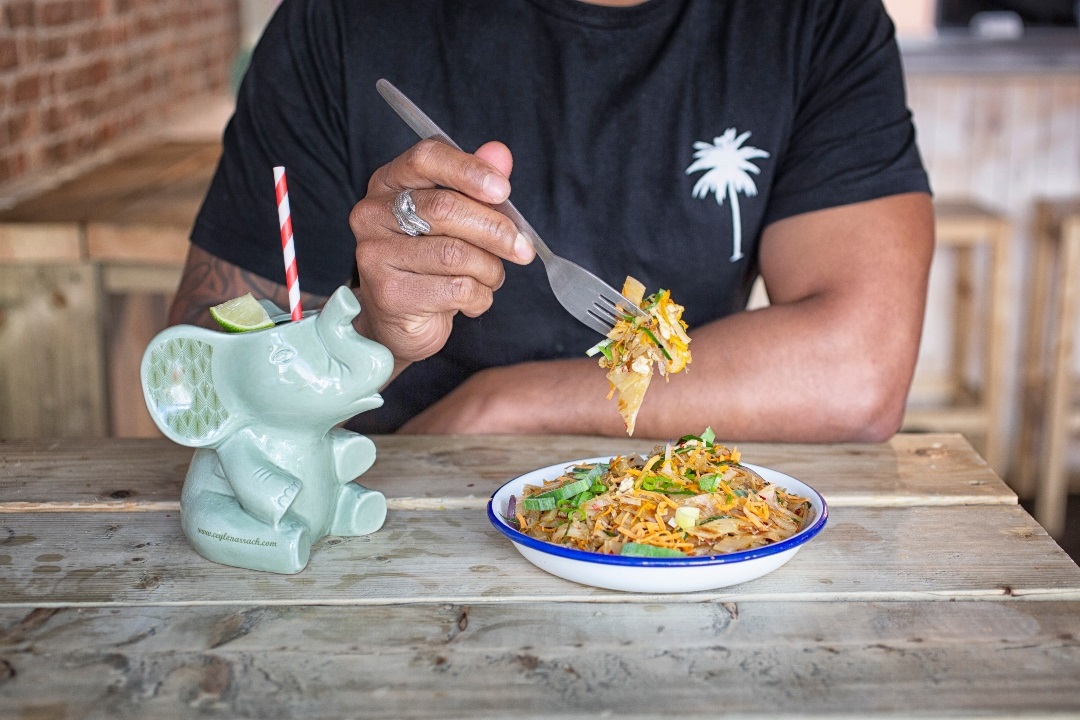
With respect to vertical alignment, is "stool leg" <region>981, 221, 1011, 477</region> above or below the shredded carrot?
below

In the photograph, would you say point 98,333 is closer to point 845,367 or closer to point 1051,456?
point 845,367

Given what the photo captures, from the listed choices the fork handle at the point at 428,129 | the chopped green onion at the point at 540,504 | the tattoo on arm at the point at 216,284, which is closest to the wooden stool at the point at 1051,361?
the tattoo on arm at the point at 216,284

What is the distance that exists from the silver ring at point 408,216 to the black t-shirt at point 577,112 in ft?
1.77

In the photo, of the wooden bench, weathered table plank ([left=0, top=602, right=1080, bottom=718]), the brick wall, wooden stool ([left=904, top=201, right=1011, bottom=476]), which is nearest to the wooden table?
weathered table plank ([left=0, top=602, right=1080, bottom=718])

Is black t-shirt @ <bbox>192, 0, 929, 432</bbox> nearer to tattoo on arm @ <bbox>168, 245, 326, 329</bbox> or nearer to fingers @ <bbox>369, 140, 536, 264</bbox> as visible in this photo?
tattoo on arm @ <bbox>168, 245, 326, 329</bbox>

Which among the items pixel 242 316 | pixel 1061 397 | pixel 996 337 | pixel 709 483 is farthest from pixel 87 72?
pixel 1061 397

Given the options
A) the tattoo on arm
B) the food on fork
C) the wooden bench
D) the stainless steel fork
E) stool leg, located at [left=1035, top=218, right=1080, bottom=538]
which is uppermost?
the stainless steel fork

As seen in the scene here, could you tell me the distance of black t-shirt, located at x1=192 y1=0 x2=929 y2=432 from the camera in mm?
1606

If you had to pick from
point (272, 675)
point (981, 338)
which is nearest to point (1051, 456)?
point (981, 338)

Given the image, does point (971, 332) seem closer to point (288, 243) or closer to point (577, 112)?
point (577, 112)

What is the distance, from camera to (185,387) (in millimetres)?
977

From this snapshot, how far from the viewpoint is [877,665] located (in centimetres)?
82

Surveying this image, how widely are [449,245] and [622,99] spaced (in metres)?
0.66

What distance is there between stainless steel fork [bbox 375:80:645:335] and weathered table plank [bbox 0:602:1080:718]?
34cm
